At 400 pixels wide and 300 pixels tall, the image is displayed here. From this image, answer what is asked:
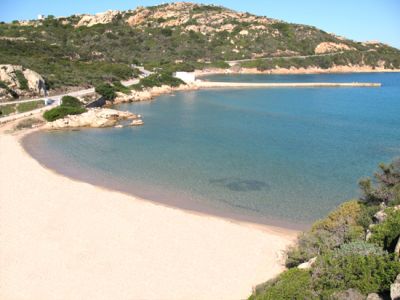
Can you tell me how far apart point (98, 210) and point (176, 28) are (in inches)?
4780

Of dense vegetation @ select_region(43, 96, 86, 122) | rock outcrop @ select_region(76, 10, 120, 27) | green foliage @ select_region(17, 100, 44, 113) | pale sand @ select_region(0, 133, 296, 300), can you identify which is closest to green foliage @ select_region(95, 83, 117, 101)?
dense vegetation @ select_region(43, 96, 86, 122)

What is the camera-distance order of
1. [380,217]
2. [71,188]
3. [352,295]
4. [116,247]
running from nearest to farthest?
[352,295], [380,217], [116,247], [71,188]

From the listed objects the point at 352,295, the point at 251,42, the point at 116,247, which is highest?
the point at 251,42

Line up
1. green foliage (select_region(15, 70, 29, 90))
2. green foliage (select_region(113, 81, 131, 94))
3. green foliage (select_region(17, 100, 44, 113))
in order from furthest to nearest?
1. green foliage (select_region(113, 81, 131, 94))
2. green foliage (select_region(15, 70, 29, 90))
3. green foliage (select_region(17, 100, 44, 113))

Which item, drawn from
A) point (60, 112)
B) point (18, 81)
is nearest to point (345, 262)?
point (60, 112)

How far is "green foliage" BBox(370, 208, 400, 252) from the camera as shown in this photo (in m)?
8.82

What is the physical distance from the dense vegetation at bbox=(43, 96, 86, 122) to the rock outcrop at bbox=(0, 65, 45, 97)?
6.49 meters

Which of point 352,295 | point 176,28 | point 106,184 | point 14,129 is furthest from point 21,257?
point 176,28

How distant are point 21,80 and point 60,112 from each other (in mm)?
10783

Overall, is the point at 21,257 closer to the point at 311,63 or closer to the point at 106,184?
the point at 106,184

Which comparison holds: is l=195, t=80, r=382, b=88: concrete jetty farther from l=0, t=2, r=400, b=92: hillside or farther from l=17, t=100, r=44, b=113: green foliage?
l=17, t=100, r=44, b=113: green foliage

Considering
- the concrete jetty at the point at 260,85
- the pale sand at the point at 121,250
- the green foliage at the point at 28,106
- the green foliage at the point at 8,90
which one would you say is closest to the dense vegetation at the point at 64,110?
the green foliage at the point at 28,106

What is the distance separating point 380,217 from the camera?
11.1 m

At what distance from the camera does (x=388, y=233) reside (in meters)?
9.07
